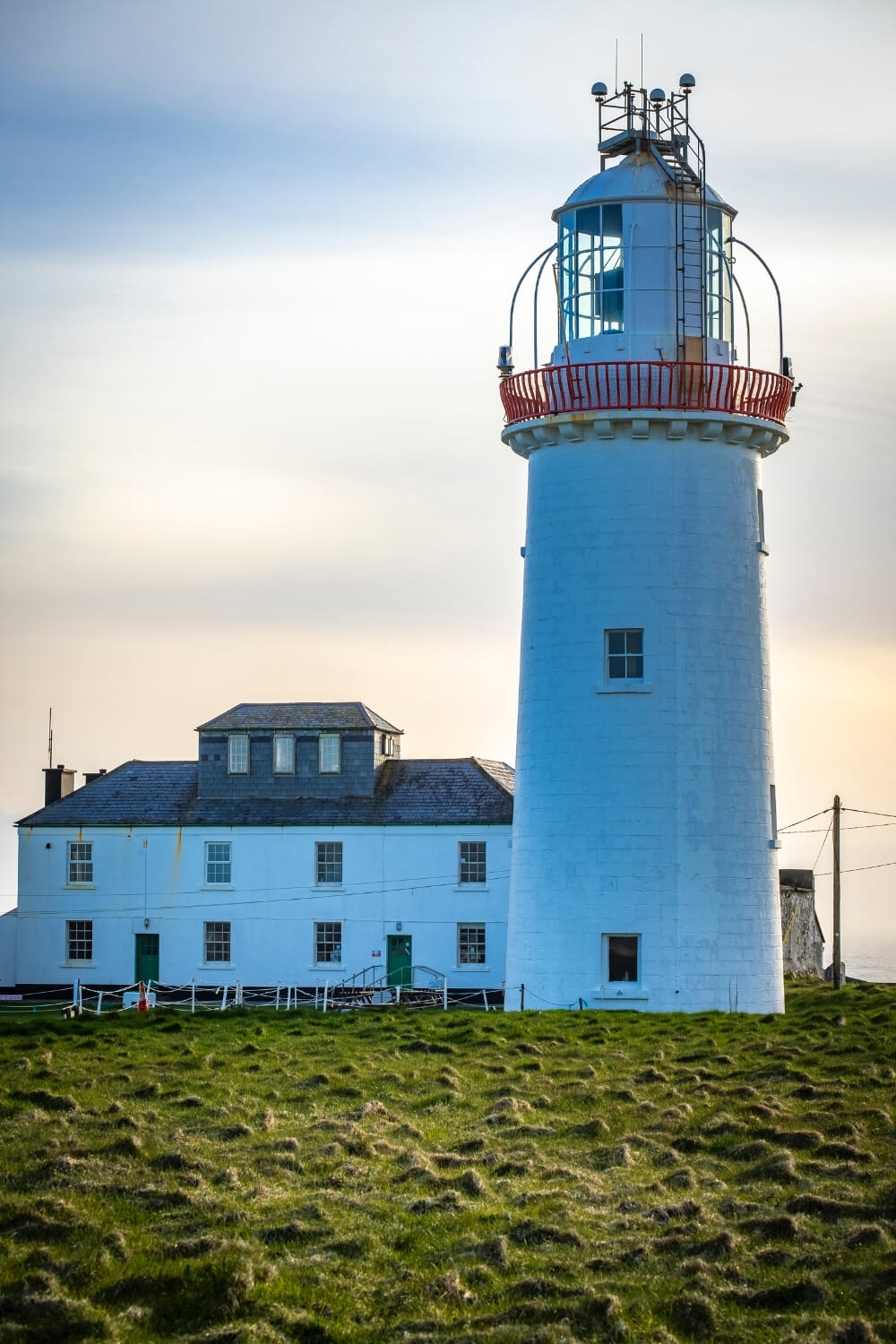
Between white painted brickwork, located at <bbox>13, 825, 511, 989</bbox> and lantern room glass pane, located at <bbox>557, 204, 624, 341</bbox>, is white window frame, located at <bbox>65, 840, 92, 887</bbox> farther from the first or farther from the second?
lantern room glass pane, located at <bbox>557, 204, 624, 341</bbox>

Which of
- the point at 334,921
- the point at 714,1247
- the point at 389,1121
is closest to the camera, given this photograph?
the point at 714,1247

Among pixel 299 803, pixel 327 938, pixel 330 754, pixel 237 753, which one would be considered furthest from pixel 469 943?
pixel 237 753

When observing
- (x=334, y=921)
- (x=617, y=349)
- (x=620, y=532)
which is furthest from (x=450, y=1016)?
(x=334, y=921)

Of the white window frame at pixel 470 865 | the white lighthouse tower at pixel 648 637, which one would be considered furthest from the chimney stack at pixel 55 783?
the white lighthouse tower at pixel 648 637

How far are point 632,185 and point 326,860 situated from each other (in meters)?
25.5

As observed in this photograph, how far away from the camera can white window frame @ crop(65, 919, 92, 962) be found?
171 ft

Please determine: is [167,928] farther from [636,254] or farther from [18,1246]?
[18,1246]

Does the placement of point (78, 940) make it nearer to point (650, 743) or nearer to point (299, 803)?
point (299, 803)

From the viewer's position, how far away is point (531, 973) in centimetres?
3036

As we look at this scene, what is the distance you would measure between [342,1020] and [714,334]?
13.3 metres

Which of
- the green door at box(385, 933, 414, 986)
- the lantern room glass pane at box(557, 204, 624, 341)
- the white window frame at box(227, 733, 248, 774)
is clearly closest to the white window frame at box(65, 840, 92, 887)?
the white window frame at box(227, 733, 248, 774)

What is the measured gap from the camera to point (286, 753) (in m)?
53.0

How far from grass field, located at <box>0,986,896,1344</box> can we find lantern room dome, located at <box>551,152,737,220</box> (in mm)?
13715

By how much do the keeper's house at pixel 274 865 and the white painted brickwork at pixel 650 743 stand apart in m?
19.3
